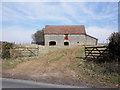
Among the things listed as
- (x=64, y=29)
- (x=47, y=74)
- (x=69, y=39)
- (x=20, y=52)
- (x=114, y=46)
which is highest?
(x=64, y=29)

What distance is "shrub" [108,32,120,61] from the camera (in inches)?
408

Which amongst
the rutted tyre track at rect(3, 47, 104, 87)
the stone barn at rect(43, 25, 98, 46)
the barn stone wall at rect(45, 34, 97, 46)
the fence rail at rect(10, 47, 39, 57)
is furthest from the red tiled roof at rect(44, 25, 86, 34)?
the rutted tyre track at rect(3, 47, 104, 87)

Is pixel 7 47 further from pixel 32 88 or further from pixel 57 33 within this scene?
pixel 57 33

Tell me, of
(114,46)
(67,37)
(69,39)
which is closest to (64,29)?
(67,37)

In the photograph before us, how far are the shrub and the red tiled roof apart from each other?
26080 millimetres

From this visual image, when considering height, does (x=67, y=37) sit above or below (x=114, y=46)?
above

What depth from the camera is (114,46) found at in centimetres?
1072

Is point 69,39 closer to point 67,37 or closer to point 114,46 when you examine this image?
point 67,37

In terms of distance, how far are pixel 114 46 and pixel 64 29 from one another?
2853 cm

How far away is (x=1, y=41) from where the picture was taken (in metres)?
16.1

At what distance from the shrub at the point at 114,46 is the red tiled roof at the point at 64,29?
26.1m

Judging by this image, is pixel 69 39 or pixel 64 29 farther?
pixel 64 29

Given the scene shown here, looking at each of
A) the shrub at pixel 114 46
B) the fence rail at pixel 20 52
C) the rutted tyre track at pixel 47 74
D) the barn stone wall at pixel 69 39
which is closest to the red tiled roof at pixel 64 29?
the barn stone wall at pixel 69 39

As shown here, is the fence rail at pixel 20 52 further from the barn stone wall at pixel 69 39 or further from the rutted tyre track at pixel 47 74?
the barn stone wall at pixel 69 39
